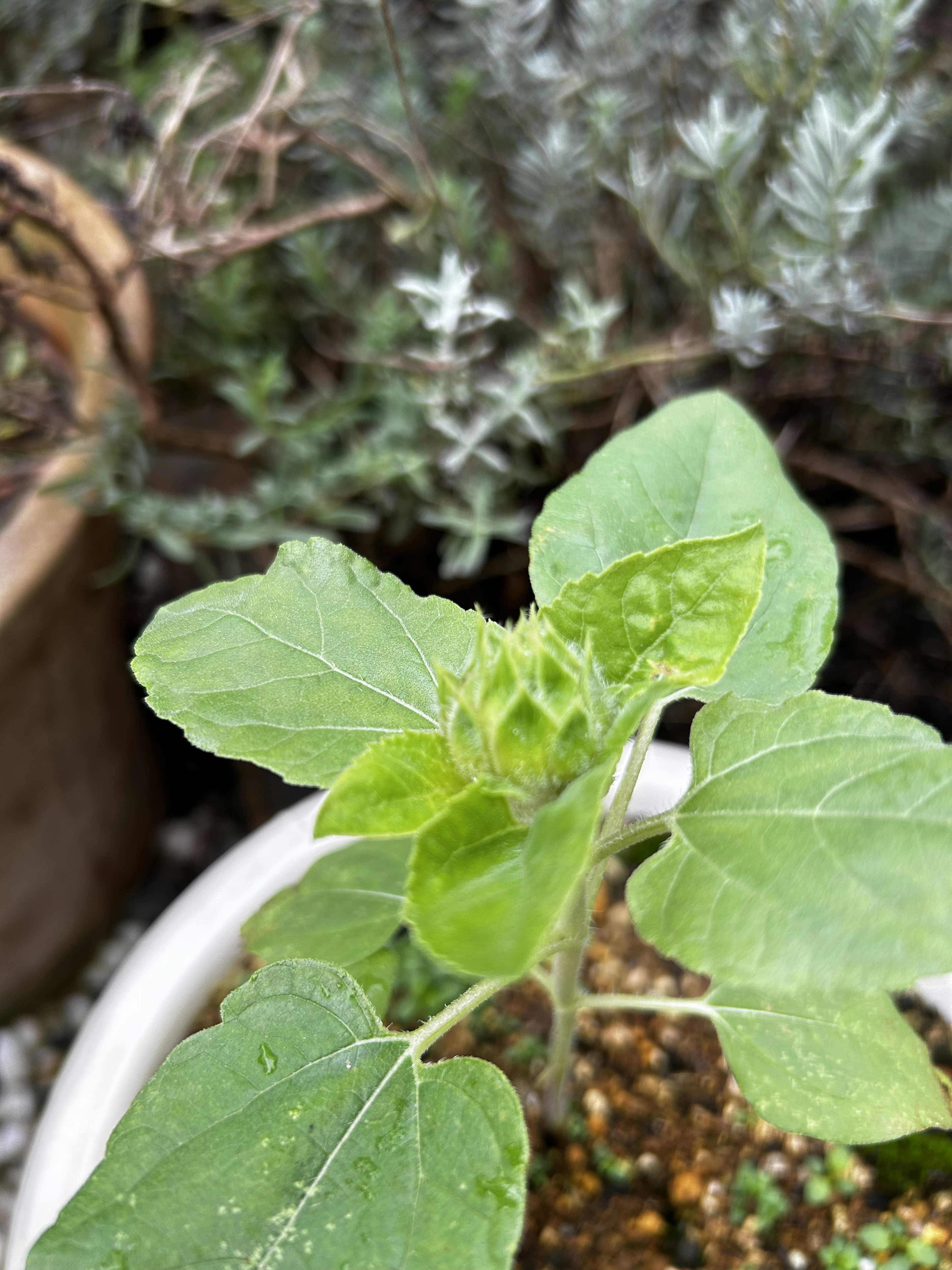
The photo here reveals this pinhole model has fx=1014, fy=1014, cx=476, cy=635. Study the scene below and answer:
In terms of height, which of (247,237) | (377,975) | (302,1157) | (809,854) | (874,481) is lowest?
(874,481)

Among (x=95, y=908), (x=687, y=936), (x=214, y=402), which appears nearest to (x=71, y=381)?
(x=214, y=402)

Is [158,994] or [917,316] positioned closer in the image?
[158,994]

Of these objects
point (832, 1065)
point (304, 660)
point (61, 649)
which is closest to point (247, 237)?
point (61, 649)

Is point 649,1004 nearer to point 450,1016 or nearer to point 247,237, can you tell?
point 450,1016

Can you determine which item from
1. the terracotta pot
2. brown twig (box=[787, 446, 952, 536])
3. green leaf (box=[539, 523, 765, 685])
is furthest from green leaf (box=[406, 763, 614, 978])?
brown twig (box=[787, 446, 952, 536])

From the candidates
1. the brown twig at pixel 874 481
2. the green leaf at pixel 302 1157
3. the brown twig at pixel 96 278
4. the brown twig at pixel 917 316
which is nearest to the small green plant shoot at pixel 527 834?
the green leaf at pixel 302 1157

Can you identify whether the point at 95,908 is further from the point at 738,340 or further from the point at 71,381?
the point at 738,340

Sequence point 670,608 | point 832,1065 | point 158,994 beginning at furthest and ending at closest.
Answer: point 158,994, point 832,1065, point 670,608
